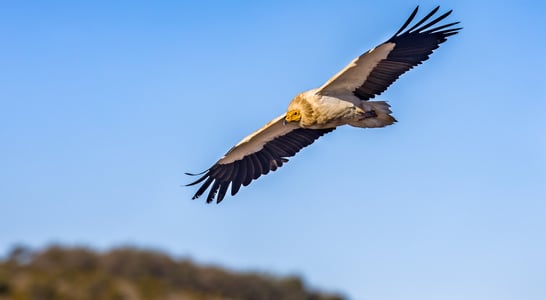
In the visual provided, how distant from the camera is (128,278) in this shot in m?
58.3

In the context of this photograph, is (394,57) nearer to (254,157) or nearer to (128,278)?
(254,157)

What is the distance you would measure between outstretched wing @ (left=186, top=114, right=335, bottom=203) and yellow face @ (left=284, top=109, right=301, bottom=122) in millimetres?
1457

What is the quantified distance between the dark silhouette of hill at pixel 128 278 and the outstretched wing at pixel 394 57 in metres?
38.5

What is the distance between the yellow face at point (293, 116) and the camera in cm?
1708

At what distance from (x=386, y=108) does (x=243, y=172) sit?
119 inches

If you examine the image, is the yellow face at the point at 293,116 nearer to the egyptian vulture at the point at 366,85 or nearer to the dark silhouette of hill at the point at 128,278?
the egyptian vulture at the point at 366,85

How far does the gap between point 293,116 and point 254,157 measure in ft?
6.58

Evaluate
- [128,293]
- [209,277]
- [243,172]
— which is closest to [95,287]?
[128,293]

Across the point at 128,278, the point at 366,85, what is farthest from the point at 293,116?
the point at 128,278

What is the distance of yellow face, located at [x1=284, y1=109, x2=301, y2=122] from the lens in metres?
17.1

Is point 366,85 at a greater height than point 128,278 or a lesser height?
lesser

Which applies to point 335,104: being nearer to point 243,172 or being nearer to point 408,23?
point 408,23

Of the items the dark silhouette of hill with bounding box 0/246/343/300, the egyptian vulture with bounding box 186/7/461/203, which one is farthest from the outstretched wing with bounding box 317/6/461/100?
the dark silhouette of hill with bounding box 0/246/343/300

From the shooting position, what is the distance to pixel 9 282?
54.2m
